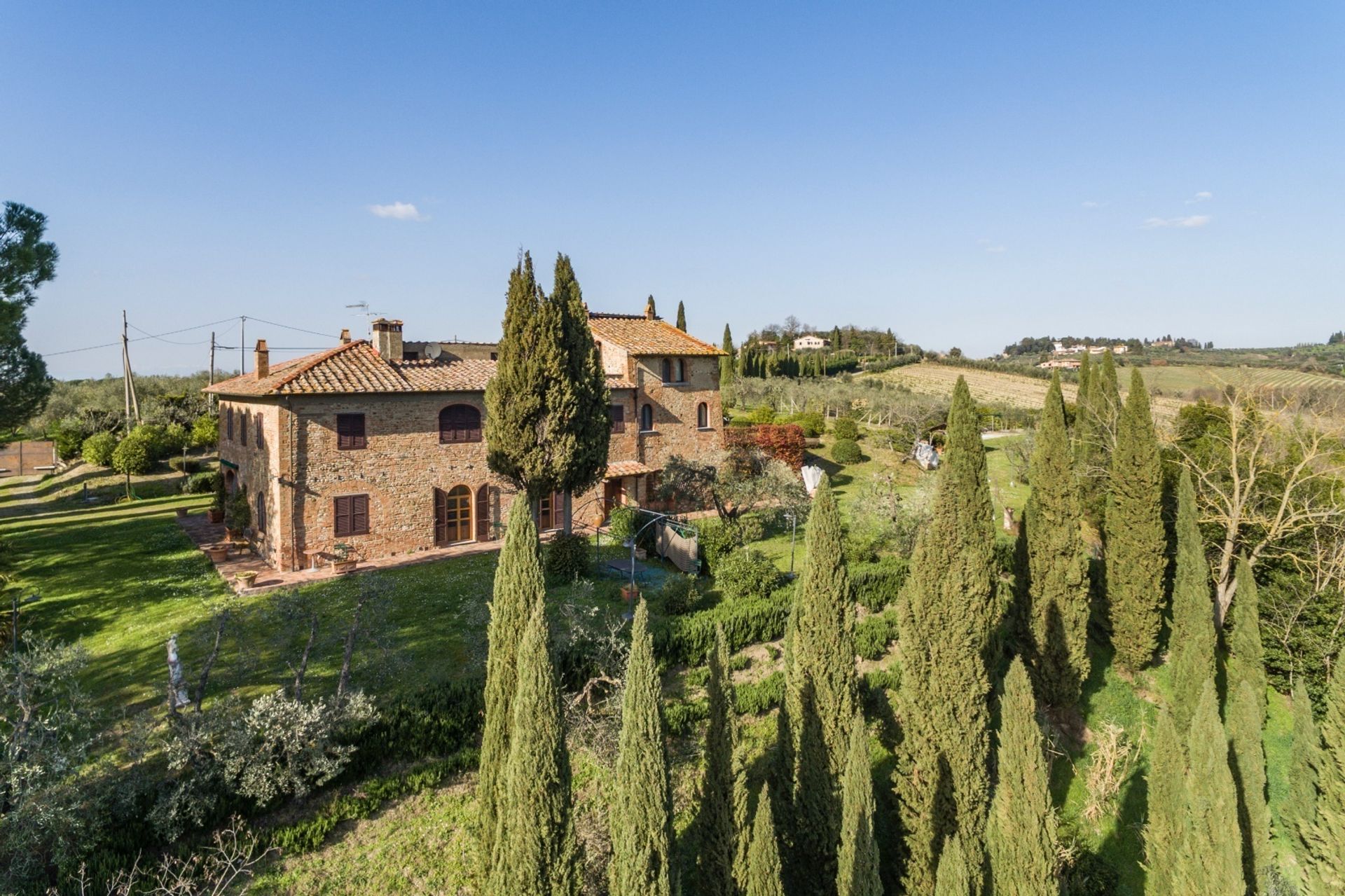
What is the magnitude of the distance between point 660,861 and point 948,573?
663cm

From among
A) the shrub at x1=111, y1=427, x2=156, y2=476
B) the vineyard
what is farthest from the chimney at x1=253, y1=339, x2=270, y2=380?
the vineyard

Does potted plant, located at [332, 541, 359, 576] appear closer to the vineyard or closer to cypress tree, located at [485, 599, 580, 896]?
cypress tree, located at [485, 599, 580, 896]

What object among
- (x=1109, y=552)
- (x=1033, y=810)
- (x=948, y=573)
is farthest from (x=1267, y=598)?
(x=1033, y=810)

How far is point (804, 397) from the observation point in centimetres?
5209

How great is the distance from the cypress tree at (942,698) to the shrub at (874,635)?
5.53m

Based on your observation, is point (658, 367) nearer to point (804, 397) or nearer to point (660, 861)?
point (660, 861)

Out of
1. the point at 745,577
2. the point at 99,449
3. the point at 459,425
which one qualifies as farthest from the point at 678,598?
the point at 99,449

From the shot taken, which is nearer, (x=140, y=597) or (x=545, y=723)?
(x=545, y=723)

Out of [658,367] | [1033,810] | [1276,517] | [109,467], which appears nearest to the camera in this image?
[1033,810]

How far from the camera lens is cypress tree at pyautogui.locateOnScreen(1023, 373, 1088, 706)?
16141 mm

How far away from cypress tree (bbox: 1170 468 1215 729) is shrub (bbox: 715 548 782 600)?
9580mm

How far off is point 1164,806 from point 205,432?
42.2 meters

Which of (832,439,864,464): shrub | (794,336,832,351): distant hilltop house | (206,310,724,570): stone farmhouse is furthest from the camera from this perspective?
(794,336,832,351): distant hilltop house

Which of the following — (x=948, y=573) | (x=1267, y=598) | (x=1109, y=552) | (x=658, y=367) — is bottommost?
(x=1267, y=598)
